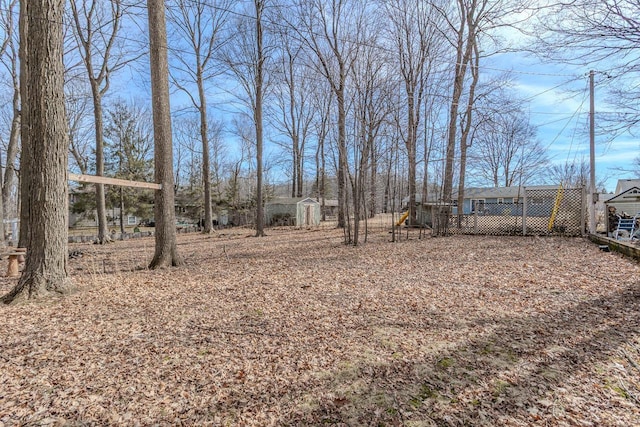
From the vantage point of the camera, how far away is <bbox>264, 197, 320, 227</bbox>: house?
853 inches

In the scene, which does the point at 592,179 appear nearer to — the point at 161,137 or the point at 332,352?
the point at 332,352

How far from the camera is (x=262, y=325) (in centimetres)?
328

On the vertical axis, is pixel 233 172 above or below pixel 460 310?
above

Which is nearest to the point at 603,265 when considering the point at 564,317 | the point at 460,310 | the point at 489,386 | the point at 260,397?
the point at 564,317

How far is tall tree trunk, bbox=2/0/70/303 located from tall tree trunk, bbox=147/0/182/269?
2.06 m

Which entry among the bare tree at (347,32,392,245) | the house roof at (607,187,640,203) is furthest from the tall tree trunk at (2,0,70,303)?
the house roof at (607,187,640,203)

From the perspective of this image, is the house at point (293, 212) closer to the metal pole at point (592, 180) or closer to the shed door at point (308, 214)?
the shed door at point (308, 214)

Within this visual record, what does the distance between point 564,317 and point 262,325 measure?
10.4ft

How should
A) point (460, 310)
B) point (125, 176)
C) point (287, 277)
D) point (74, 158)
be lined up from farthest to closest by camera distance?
point (125, 176) → point (74, 158) → point (287, 277) → point (460, 310)

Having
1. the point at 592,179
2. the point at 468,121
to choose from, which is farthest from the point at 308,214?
the point at 592,179

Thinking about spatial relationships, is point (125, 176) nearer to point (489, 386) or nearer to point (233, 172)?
point (233, 172)

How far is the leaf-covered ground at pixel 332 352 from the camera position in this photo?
77.3 inches

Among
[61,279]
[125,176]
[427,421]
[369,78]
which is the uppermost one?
[369,78]

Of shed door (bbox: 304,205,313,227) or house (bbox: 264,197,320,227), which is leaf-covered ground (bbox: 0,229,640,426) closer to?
house (bbox: 264,197,320,227)
